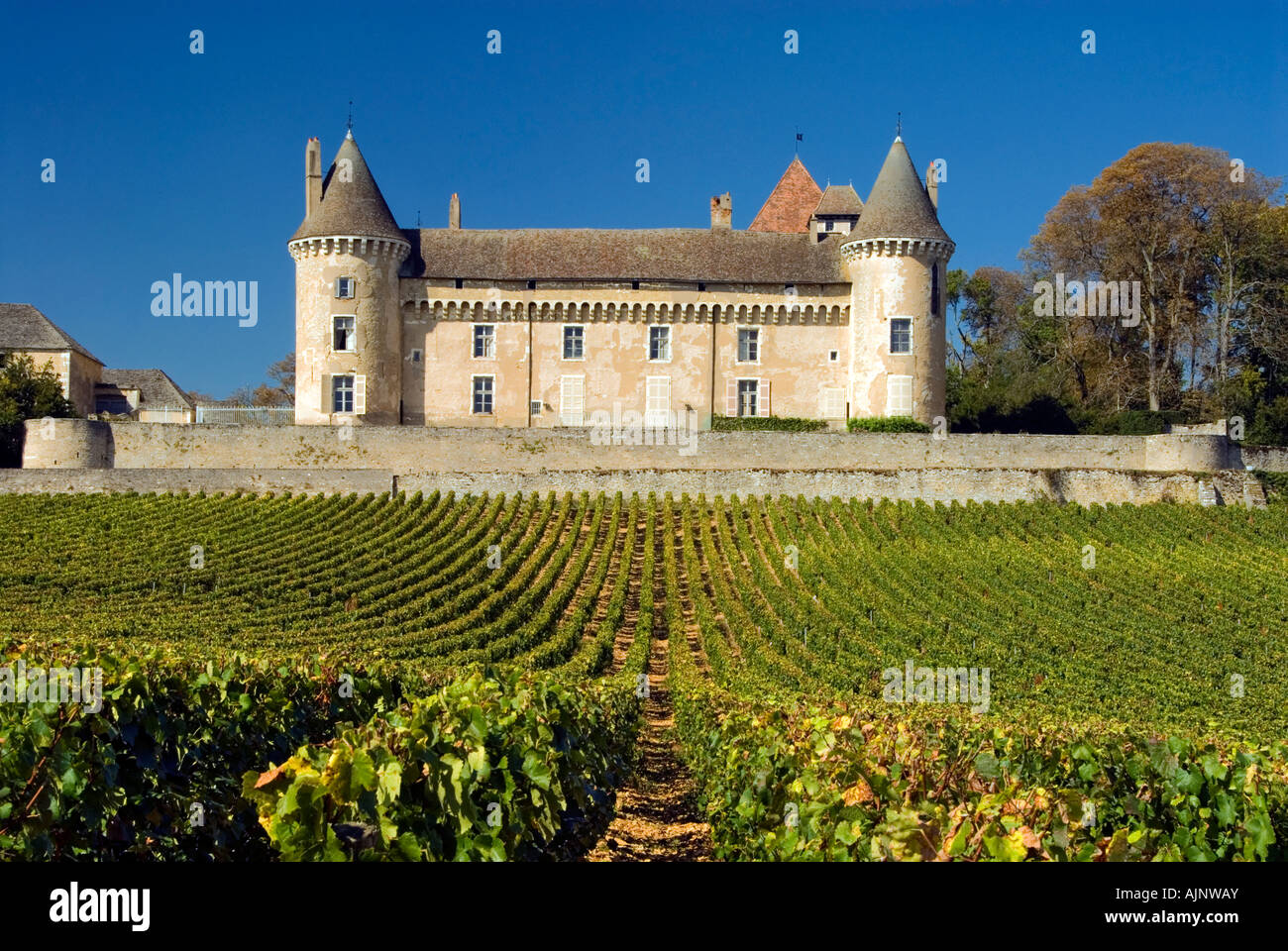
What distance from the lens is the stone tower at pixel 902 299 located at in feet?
119

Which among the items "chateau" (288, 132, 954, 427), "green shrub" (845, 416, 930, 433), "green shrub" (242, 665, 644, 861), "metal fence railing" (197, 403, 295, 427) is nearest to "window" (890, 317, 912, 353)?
"chateau" (288, 132, 954, 427)

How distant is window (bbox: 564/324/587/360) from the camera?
38.6m

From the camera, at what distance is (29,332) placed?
45188 millimetres

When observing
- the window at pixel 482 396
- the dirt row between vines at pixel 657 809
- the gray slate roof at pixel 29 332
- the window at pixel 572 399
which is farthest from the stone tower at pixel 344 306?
the dirt row between vines at pixel 657 809

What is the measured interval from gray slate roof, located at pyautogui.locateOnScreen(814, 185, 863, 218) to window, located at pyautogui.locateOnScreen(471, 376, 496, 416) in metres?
13.1

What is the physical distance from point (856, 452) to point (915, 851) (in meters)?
29.8

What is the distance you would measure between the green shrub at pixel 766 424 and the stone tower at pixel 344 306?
10.8 metres

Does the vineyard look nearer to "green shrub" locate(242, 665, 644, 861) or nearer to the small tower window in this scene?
"green shrub" locate(242, 665, 644, 861)

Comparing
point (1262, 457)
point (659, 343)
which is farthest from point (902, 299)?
point (1262, 457)

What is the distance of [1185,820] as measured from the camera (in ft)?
22.1

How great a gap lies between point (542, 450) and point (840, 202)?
14.7 meters

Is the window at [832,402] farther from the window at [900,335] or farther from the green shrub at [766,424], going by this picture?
the window at [900,335]
